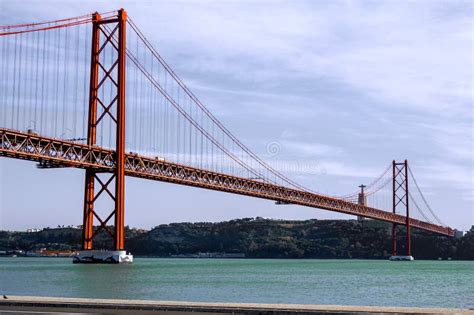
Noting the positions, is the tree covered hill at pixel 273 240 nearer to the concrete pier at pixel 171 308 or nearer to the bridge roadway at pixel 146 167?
the bridge roadway at pixel 146 167

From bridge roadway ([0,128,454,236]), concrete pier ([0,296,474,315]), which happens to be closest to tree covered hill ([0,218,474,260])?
bridge roadway ([0,128,454,236])

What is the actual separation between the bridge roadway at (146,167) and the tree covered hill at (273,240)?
57087mm

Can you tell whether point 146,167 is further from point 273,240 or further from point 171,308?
point 273,240

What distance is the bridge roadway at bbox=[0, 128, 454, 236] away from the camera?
53.7 meters

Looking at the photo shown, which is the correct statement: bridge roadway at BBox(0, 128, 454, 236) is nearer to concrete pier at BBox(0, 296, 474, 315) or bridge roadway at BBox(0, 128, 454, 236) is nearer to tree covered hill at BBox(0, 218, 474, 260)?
concrete pier at BBox(0, 296, 474, 315)

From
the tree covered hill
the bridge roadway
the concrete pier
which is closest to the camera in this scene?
the concrete pier

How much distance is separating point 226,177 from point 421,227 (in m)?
54.3

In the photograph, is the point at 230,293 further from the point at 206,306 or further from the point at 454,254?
the point at 454,254

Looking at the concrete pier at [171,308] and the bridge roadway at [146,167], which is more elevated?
the bridge roadway at [146,167]

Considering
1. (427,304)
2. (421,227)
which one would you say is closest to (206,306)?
(427,304)

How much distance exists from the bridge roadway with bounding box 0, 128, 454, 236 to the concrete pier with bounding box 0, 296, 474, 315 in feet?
108

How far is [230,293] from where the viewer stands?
1325 inches

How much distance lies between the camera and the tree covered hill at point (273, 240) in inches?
5782

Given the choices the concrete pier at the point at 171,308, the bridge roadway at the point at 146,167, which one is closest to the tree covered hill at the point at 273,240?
the bridge roadway at the point at 146,167
